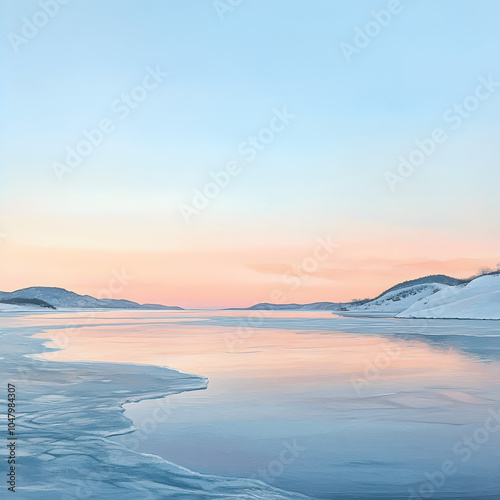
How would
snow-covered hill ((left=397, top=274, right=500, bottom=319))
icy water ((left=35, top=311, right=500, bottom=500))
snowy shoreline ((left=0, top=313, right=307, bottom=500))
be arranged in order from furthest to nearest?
snow-covered hill ((left=397, top=274, right=500, bottom=319))
icy water ((left=35, top=311, right=500, bottom=500))
snowy shoreline ((left=0, top=313, right=307, bottom=500))

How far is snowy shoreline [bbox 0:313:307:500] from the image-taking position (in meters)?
6.42

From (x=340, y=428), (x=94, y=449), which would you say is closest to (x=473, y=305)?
(x=340, y=428)

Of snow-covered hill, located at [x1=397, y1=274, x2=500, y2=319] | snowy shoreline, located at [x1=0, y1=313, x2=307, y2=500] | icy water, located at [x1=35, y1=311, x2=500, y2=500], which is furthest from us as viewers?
snow-covered hill, located at [x1=397, y1=274, x2=500, y2=319]

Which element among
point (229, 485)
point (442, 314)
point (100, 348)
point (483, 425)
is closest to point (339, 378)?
point (483, 425)

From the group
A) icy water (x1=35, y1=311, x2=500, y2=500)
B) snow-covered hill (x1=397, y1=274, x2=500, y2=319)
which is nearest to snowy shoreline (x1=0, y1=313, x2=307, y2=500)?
icy water (x1=35, y1=311, x2=500, y2=500)

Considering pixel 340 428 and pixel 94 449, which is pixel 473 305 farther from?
pixel 94 449

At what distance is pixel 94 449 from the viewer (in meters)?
8.14

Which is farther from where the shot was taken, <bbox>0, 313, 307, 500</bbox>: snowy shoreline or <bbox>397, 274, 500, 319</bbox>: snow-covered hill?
<bbox>397, 274, 500, 319</bbox>: snow-covered hill

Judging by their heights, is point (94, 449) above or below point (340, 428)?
below

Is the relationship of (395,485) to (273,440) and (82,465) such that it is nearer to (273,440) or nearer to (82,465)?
(273,440)

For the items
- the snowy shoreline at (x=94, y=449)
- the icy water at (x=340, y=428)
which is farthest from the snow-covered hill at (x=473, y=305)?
the snowy shoreline at (x=94, y=449)

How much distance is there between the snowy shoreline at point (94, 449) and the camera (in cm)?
642

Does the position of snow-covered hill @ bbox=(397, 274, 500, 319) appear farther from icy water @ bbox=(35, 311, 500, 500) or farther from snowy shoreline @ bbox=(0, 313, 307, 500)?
snowy shoreline @ bbox=(0, 313, 307, 500)

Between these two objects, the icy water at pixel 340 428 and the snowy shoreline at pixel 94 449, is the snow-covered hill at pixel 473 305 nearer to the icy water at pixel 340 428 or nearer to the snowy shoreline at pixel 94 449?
the icy water at pixel 340 428
